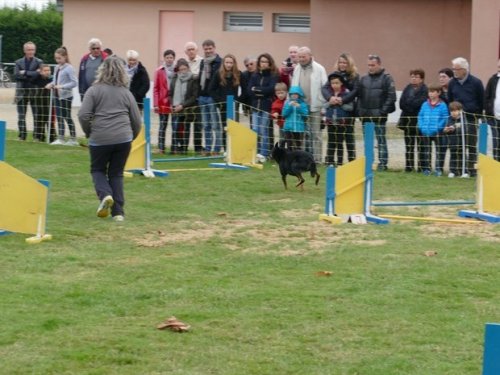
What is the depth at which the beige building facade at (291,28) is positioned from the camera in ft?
90.4

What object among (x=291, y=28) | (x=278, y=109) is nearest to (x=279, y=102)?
(x=278, y=109)

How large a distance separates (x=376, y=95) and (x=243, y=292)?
924 centimetres

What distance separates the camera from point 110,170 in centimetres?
1242

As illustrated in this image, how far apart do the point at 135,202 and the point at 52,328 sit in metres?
6.30

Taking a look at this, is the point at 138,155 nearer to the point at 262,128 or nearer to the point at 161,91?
the point at 262,128

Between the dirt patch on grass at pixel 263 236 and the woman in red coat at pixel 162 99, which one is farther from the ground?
the woman in red coat at pixel 162 99

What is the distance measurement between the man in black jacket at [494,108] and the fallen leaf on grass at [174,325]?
9918mm

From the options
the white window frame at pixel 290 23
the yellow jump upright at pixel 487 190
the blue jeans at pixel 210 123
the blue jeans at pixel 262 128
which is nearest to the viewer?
the yellow jump upright at pixel 487 190

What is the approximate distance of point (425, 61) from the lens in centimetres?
2773

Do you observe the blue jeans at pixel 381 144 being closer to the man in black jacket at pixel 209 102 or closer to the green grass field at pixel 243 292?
the man in black jacket at pixel 209 102

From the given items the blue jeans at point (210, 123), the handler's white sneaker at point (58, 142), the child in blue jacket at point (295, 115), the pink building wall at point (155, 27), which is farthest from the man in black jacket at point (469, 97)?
the pink building wall at point (155, 27)

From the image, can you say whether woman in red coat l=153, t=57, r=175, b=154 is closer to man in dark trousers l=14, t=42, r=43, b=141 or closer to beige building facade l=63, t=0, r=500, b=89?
man in dark trousers l=14, t=42, r=43, b=141

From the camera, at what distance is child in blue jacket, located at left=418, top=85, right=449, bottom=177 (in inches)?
678

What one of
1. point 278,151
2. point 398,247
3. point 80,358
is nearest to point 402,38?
point 278,151
